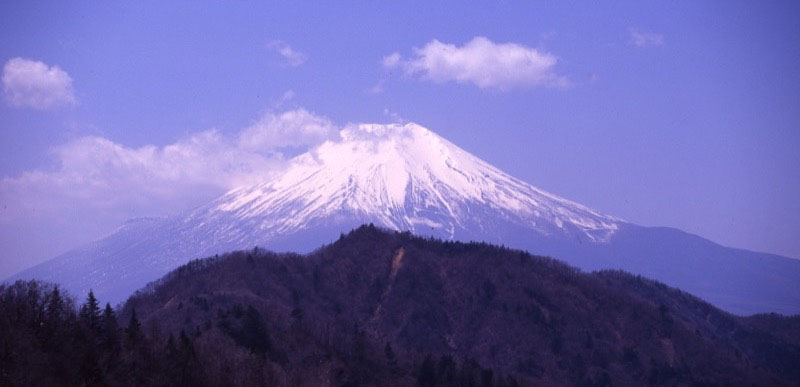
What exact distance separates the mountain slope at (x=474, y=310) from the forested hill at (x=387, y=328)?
1.01 feet

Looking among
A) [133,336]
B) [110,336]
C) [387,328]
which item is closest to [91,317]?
[133,336]

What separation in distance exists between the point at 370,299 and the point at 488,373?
174ft

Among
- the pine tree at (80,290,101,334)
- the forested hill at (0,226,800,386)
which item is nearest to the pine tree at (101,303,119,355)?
the forested hill at (0,226,800,386)

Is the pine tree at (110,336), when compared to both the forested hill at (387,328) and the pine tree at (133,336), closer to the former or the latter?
Answer: the forested hill at (387,328)

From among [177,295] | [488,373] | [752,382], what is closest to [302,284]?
[177,295]

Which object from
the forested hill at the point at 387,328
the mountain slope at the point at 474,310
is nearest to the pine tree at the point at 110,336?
the forested hill at the point at 387,328

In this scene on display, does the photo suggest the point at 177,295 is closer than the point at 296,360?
No

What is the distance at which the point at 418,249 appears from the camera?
Answer: 181 meters

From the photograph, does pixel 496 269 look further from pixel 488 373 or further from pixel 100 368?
pixel 100 368

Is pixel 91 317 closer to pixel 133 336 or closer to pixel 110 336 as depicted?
pixel 133 336

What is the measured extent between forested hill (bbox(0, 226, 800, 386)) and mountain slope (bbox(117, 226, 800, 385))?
0.31m

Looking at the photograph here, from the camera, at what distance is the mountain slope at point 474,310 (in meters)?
143

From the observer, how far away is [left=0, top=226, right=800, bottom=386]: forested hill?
78.2m

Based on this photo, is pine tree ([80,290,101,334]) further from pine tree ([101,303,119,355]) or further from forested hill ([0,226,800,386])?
pine tree ([101,303,119,355])
